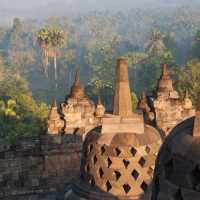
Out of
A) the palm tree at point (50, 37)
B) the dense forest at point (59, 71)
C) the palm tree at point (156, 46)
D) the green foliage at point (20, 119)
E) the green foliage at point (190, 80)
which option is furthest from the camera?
the palm tree at point (156, 46)

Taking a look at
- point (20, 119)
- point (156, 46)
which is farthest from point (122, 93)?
point (156, 46)

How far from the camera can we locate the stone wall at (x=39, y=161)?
40.1ft

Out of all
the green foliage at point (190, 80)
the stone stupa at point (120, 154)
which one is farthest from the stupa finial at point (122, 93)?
the green foliage at point (190, 80)

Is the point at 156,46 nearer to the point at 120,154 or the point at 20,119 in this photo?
the point at 20,119

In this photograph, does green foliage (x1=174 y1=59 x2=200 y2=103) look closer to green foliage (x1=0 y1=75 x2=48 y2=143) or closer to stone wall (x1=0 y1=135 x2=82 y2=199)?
green foliage (x1=0 y1=75 x2=48 y2=143)

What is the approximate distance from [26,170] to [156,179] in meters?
8.33

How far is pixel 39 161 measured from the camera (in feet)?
40.8

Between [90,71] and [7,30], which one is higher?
[7,30]

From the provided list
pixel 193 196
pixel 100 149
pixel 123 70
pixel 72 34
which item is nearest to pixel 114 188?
pixel 100 149

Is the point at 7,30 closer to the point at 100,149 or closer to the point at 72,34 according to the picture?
the point at 72,34

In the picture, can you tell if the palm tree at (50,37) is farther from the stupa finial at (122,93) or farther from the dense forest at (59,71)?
the stupa finial at (122,93)

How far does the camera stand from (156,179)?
15.1 ft

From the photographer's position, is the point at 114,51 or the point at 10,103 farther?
the point at 114,51

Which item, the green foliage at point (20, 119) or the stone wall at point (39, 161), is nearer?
the stone wall at point (39, 161)
